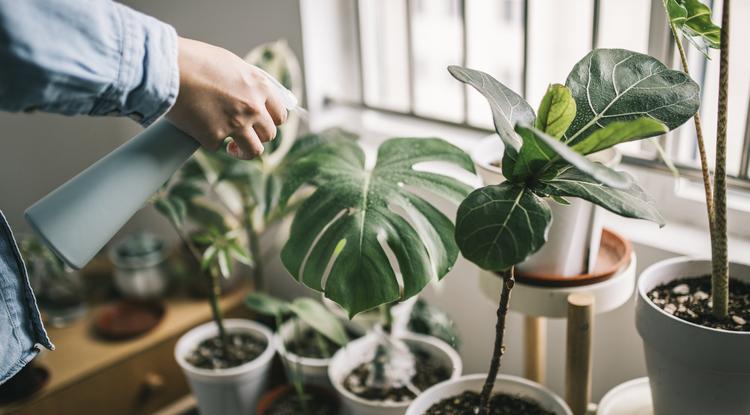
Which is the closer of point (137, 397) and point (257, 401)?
point (257, 401)

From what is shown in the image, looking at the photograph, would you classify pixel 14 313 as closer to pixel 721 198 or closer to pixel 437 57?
pixel 721 198

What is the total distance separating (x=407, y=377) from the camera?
1321mm

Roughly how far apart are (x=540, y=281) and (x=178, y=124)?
583mm

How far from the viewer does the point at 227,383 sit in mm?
1428

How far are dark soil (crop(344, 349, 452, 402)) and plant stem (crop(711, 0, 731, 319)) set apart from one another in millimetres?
581

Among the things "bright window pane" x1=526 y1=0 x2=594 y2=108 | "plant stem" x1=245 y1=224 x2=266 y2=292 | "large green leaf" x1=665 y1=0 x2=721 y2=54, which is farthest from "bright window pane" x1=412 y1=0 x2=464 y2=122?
"large green leaf" x1=665 y1=0 x2=721 y2=54

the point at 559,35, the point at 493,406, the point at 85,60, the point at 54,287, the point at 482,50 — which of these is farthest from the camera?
the point at 559,35

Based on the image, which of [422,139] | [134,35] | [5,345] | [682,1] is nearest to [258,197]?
[422,139]

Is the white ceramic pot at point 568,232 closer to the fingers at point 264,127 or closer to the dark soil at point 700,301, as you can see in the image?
the dark soil at point 700,301

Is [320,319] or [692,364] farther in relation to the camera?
[320,319]

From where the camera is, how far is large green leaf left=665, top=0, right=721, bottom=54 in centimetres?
86

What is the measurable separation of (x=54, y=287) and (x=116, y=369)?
281 mm

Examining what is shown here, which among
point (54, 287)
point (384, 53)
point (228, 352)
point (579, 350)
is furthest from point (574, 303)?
point (54, 287)

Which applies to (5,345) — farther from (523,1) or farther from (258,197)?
(523,1)
